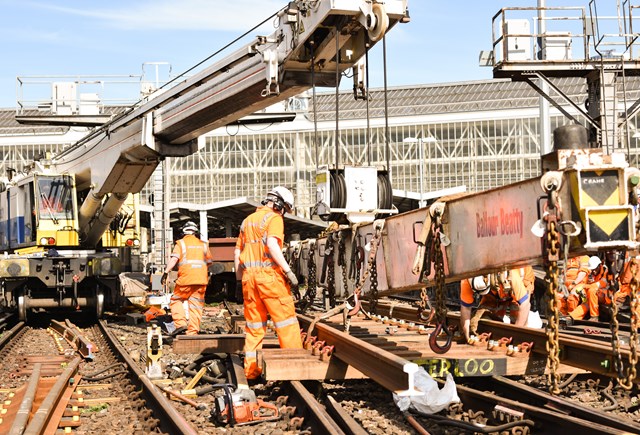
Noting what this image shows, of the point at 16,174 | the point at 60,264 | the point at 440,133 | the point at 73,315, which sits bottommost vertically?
the point at 73,315

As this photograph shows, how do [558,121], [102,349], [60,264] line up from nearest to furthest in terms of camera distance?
1. [102,349]
2. [60,264]
3. [558,121]

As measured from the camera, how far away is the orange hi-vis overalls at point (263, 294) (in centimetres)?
809

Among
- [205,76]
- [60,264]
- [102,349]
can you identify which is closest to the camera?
[205,76]

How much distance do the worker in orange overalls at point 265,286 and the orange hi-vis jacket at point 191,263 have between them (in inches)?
146

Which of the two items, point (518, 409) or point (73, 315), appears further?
point (73, 315)

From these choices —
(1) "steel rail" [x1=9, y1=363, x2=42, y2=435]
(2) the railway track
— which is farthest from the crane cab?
(1) "steel rail" [x1=9, y1=363, x2=42, y2=435]

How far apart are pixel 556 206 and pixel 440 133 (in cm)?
4112

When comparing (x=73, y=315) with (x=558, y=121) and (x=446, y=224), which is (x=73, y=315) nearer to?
(x=446, y=224)

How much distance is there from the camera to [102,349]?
12773mm

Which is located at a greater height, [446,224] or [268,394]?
[446,224]

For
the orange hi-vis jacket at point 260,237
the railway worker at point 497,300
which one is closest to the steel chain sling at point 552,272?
the railway worker at point 497,300

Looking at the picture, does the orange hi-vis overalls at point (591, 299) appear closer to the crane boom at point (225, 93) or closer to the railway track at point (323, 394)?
the railway track at point (323, 394)

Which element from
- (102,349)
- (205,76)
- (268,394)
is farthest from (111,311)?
(268,394)

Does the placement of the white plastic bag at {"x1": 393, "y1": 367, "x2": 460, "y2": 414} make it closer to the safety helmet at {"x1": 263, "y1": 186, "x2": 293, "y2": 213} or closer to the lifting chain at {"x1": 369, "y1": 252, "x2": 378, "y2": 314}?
the lifting chain at {"x1": 369, "y1": 252, "x2": 378, "y2": 314}
